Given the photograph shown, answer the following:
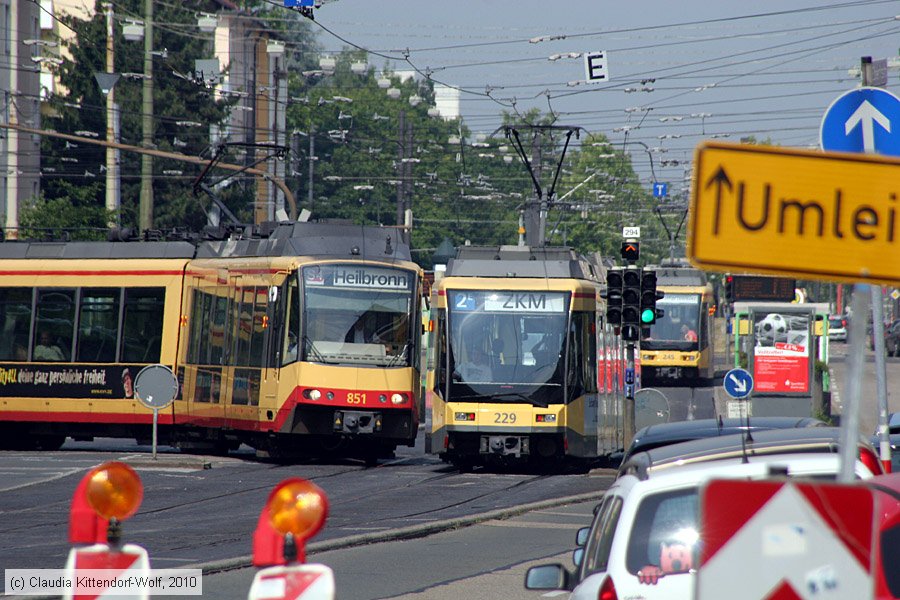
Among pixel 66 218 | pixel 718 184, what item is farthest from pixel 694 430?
pixel 66 218

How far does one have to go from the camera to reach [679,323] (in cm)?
5347

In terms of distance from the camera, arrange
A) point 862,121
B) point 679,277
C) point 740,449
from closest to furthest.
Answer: point 740,449
point 862,121
point 679,277

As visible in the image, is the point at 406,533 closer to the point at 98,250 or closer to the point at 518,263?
the point at 518,263

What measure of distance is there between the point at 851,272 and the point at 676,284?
5002cm

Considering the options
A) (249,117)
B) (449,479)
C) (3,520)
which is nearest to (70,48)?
(249,117)

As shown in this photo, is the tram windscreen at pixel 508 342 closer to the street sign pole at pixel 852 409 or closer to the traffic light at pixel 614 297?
the traffic light at pixel 614 297

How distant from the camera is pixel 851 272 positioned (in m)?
4.49

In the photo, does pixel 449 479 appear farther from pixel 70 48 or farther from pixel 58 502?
pixel 70 48

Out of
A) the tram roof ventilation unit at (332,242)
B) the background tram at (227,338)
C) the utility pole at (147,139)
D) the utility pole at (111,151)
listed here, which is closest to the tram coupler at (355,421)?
Result: the background tram at (227,338)

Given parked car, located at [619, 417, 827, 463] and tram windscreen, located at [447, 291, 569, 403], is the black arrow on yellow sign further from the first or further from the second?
tram windscreen, located at [447, 291, 569, 403]

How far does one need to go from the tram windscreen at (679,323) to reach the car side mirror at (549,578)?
4676 centimetres

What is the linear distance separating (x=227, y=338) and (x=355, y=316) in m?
2.54

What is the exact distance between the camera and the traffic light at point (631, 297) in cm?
2595

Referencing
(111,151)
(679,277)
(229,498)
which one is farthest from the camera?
(679,277)
